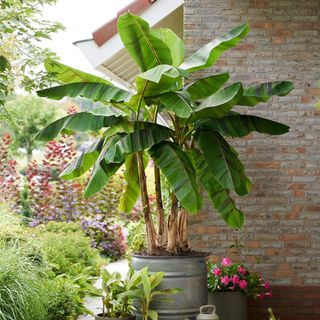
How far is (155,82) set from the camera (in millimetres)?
6531

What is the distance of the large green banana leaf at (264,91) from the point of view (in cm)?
690

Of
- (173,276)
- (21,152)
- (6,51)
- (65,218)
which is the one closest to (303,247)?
(173,276)

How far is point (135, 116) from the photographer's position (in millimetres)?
7242

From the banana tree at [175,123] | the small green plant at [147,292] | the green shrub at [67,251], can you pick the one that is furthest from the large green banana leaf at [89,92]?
the green shrub at [67,251]

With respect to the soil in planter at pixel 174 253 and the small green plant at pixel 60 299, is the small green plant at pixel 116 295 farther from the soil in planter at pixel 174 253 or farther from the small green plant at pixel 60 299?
the small green plant at pixel 60 299

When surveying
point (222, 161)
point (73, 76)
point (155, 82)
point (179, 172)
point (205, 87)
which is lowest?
point (179, 172)

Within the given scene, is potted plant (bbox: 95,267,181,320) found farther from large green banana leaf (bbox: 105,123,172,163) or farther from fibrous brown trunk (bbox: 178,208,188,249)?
large green banana leaf (bbox: 105,123,172,163)

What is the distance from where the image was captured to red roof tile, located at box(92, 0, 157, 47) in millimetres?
8258

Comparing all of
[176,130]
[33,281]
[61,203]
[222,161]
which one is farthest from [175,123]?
[61,203]

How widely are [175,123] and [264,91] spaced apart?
3.12ft

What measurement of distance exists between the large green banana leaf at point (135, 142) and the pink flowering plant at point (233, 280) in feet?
4.85

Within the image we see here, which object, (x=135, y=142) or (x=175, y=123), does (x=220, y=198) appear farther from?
(x=135, y=142)

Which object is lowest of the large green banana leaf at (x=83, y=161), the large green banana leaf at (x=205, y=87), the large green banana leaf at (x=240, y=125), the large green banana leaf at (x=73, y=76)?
the large green banana leaf at (x=83, y=161)

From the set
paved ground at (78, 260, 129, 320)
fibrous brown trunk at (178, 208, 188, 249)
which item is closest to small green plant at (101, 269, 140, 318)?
fibrous brown trunk at (178, 208, 188, 249)
